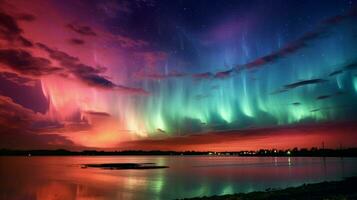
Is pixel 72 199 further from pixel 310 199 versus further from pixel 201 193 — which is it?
pixel 310 199

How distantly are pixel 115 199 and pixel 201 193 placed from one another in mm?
12524

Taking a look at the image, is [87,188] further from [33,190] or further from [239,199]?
[239,199]

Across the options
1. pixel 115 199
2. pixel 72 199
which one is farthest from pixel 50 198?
pixel 115 199

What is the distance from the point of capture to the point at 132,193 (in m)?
54.6

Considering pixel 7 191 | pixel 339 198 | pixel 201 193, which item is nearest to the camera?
pixel 339 198

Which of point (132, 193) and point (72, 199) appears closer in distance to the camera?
point (72, 199)

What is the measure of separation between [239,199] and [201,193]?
72.6 ft

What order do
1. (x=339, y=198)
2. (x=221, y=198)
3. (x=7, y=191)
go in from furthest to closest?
(x=7, y=191) → (x=221, y=198) → (x=339, y=198)

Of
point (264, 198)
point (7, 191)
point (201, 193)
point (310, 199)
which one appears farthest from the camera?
point (7, 191)

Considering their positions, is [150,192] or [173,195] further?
[150,192]

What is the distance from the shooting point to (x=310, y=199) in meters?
27.2

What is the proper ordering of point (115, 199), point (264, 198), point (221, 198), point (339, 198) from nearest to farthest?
point (339, 198) → point (264, 198) → point (221, 198) → point (115, 199)

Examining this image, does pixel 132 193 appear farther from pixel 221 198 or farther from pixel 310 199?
pixel 310 199

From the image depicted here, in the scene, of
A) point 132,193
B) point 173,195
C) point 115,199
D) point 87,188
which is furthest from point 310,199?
point 87,188
